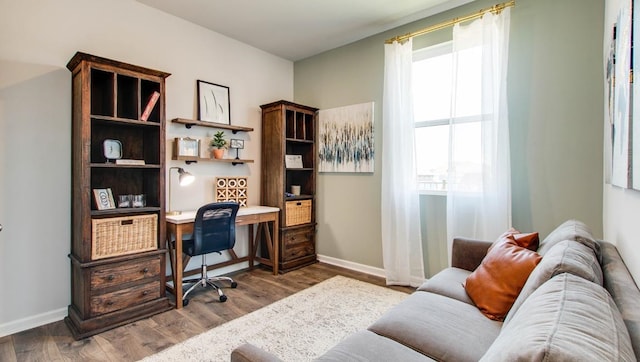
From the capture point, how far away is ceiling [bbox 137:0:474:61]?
302 centimetres

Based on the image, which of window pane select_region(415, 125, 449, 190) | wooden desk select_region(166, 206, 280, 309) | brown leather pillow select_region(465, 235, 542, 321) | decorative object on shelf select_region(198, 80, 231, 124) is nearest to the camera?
brown leather pillow select_region(465, 235, 542, 321)

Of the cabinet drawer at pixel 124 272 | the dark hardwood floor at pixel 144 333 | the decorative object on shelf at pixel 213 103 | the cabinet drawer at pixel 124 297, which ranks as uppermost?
the decorative object on shelf at pixel 213 103

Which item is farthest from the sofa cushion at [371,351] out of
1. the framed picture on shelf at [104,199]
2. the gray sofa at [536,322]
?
the framed picture on shelf at [104,199]

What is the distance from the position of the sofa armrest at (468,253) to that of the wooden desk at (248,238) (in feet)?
6.79

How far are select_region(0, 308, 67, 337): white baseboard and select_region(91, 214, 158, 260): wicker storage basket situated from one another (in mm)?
684

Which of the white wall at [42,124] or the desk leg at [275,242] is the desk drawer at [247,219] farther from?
the white wall at [42,124]

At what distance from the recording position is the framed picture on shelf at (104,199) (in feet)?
8.25

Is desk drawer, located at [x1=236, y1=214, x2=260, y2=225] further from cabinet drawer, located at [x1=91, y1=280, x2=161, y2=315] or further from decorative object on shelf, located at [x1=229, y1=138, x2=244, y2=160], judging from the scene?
cabinet drawer, located at [x1=91, y1=280, x2=161, y2=315]

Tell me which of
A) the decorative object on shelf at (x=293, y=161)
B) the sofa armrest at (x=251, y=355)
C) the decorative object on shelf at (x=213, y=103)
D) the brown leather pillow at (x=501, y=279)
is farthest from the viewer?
the decorative object on shelf at (x=293, y=161)

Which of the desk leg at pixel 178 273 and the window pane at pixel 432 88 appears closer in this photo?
the desk leg at pixel 178 273

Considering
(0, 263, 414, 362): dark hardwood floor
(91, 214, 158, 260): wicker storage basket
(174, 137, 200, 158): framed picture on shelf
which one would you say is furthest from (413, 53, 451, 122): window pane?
(91, 214, 158, 260): wicker storage basket

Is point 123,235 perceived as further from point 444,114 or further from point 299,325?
point 444,114

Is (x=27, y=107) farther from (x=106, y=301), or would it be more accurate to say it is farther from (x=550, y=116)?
(x=550, y=116)

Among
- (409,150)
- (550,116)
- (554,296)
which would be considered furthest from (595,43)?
(554,296)
